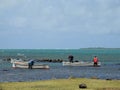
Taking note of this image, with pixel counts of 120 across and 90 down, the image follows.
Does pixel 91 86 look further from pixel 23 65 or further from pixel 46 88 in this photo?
pixel 23 65

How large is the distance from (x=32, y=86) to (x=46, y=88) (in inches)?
80.3

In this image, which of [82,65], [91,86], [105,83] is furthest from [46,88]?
[82,65]

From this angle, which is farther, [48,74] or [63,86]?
[48,74]

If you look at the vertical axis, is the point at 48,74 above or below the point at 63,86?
below

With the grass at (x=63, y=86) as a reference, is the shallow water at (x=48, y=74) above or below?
below

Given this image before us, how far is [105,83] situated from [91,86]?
287 cm

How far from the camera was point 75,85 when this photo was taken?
3506cm

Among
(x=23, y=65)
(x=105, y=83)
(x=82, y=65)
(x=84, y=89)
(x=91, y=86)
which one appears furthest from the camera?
(x=82, y=65)

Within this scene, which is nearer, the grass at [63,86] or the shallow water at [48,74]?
the grass at [63,86]

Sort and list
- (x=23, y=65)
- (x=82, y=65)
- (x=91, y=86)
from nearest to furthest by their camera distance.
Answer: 1. (x=91, y=86)
2. (x=23, y=65)
3. (x=82, y=65)

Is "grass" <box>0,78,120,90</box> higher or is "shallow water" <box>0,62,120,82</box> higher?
"grass" <box>0,78,120,90</box>

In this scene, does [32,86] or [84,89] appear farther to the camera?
[32,86]

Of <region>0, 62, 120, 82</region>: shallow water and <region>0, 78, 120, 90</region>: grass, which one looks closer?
<region>0, 78, 120, 90</region>: grass

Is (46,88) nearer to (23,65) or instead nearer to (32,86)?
(32,86)
